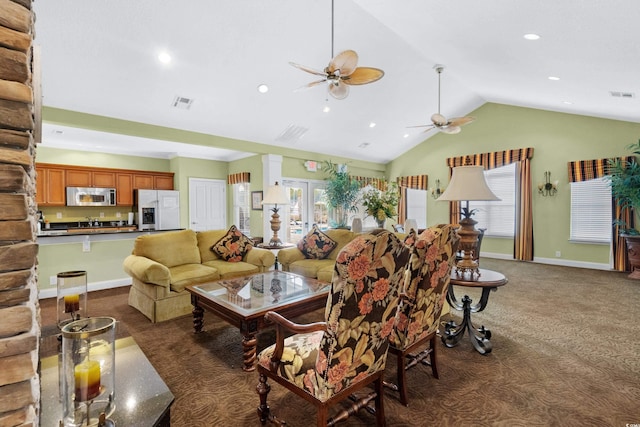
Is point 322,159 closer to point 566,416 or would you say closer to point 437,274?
point 437,274

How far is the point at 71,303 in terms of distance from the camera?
1896 millimetres

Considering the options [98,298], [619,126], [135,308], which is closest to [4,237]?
[135,308]

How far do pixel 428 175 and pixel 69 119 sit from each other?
A: 7.74 meters

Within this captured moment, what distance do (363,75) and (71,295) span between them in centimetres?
298

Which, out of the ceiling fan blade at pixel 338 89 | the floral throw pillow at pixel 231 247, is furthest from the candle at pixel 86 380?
the floral throw pillow at pixel 231 247

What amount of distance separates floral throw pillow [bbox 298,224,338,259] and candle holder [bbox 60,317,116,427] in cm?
362

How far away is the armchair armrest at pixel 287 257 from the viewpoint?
4621 millimetres

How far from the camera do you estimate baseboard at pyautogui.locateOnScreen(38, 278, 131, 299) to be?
435 cm

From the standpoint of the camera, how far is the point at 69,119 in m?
4.38

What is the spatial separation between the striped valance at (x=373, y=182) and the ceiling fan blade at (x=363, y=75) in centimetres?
530

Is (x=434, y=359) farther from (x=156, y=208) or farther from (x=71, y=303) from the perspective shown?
(x=156, y=208)

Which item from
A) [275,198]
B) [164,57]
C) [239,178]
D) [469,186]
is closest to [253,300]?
[469,186]

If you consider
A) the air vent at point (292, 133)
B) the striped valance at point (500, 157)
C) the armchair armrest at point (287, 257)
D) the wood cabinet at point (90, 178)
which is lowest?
the armchair armrest at point (287, 257)

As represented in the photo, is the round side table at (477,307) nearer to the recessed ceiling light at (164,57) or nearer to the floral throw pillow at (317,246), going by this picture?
the floral throw pillow at (317,246)
